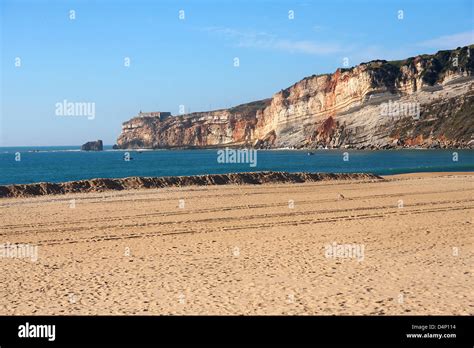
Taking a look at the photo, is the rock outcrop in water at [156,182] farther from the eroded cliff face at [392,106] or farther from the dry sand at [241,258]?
the eroded cliff face at [392,106]

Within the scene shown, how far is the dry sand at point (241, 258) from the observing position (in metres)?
11.2

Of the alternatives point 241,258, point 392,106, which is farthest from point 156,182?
point 392,106

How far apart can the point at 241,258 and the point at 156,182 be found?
2810 cm

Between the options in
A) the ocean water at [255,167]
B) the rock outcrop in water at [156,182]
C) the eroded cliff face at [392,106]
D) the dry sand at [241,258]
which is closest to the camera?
the dry sand at [241,258]

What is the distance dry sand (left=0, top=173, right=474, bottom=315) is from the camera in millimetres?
11211

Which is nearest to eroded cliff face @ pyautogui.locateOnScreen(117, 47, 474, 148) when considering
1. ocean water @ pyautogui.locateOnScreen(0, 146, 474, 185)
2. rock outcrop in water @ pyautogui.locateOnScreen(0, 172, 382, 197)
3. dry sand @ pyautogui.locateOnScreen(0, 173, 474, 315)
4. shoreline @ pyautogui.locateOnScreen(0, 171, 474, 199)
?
ocean water @ pyautogui.locateOnScreen(0, 146, 474, 185)

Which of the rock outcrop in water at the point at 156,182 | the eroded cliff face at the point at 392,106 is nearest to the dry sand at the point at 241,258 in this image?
the rock outcrop in water at the point at 156,182

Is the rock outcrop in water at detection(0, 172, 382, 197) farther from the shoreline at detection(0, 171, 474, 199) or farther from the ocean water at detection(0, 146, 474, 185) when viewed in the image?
the ocean water at detection(0, 146, 474, 185)

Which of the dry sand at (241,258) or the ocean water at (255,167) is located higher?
the ocean water at (255,167)

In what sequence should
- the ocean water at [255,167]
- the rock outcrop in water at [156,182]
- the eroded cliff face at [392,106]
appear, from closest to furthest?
the rock outcrop in water at [156,182]
the ocean water at [255,167]
the eroded cliff face at [392,106]

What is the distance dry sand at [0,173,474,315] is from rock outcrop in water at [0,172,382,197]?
6.62 meters

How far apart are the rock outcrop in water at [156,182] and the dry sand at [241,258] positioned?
6624 mm

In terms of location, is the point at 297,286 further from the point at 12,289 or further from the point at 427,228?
the point at 427,228

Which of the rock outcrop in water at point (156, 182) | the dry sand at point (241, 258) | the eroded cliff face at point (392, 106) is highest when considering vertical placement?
the eroded cliff face at point (392, 106)
